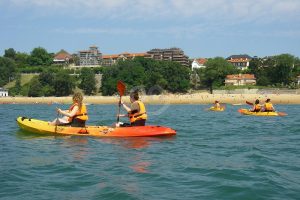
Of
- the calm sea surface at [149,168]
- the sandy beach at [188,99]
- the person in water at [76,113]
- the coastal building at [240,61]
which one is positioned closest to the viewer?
the calm sea surface at [149,168]

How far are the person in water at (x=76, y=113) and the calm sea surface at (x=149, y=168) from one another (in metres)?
0.68

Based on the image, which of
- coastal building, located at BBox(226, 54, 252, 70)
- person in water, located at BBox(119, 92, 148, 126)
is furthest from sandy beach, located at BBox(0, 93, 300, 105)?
coastal building, located at BBox(226, 54, 252, 70)

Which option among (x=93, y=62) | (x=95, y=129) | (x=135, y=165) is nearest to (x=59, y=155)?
(x=135, y=165)

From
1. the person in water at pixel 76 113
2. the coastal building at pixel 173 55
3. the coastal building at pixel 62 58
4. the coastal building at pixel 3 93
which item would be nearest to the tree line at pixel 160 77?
the coastal building at pixel 3 93

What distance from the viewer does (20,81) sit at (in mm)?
108562

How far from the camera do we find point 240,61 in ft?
464

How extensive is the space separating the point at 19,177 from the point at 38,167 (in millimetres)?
1039

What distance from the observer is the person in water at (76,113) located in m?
14.8

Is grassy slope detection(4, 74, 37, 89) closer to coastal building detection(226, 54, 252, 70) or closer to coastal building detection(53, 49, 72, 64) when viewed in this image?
coastal building detection(53, 49, 72, 64)

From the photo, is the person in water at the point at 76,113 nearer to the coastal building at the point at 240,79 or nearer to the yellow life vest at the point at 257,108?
the yellow life vest at the point at 257,108

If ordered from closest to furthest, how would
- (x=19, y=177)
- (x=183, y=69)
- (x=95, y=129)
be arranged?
(x=19, y=177), (x=95, y=129), (x=183, y=69)

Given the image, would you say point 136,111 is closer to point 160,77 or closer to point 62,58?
point 160,77

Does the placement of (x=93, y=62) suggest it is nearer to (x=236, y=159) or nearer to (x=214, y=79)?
(x=214, y=79)

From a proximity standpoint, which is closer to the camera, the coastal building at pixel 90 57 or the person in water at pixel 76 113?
the person in water at pixel 76 113
